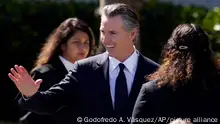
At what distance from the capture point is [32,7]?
10438 millimetres

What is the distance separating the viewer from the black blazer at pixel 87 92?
470cm

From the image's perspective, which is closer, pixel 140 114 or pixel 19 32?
pixel 140 114

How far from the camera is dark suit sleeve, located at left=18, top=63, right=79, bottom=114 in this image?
15.3 ft

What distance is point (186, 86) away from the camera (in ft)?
13.9

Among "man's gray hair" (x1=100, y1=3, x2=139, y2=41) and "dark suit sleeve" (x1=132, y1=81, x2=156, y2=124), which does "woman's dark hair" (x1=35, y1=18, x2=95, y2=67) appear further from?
"dark suit sleeve" (x1=132, y1=81, x2=156, y2=124)

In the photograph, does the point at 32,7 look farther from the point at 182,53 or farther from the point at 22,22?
the point at 182,53

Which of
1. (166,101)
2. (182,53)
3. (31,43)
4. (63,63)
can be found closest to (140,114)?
(166,101)

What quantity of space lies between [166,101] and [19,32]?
20.6 feet

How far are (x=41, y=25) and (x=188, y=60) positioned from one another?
6201 millimetres

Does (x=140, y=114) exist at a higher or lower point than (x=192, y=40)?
lower

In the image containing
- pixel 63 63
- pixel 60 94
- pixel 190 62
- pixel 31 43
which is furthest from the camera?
pixel 31 43

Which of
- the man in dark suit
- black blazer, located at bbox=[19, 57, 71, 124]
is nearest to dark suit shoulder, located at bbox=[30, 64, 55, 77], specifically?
black blazer, located at bbox=[19, 57, 71, 124]

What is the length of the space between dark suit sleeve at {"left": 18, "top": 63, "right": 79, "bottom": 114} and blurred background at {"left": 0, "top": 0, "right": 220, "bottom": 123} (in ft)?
16.9

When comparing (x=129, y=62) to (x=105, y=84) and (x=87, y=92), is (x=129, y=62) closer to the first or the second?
(x=105, y=84)
